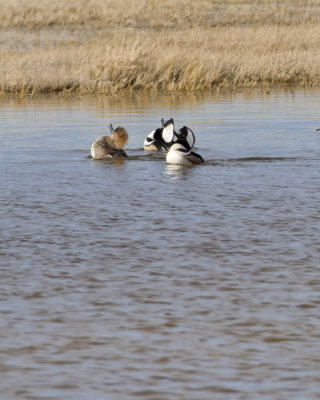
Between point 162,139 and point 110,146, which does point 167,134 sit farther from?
point 110,146

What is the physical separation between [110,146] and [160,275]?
6916mm

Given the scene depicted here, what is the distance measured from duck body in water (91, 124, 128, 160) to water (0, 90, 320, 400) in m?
0.20

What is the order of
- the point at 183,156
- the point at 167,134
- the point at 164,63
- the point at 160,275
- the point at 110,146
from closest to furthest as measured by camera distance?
the point at 160,275 → the point at 183,156 → the point at 110,146 → the point at 167,134 → the point at 164,63

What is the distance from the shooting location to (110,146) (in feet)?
44.8

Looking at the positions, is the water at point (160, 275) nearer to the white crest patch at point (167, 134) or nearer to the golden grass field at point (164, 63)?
the white crest patch at point (167, 134)

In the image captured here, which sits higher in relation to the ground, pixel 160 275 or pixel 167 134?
pixel 167 134

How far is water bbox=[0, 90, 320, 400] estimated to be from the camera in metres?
4.93

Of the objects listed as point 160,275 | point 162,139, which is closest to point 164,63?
point 162,139

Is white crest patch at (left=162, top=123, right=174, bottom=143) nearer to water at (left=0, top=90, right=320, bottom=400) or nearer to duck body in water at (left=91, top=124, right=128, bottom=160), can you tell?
water at (left=0, top=90, right=320, bottom=400)

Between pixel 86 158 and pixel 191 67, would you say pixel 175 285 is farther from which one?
pixel 191 67

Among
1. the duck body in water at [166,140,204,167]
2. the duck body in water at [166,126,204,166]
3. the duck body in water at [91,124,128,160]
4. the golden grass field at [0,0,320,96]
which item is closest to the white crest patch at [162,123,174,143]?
the duck body in water at [91,124,128,160]

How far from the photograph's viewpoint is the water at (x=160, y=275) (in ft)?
16.2

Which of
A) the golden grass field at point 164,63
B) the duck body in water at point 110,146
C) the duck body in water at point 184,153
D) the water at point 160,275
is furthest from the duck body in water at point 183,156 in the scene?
the golden grass field at point 164,63

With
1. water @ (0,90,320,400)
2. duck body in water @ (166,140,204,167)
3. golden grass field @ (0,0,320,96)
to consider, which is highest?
golden grass field @ (0,0,320,96)
